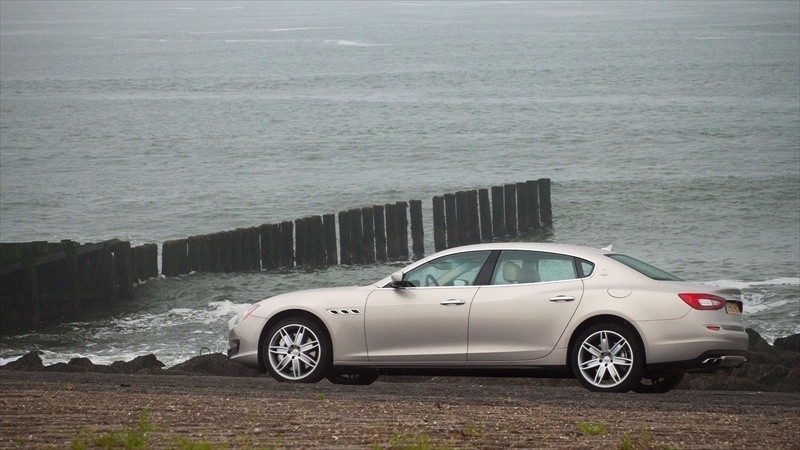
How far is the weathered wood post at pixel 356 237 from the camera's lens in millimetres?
29109

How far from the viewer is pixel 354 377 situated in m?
12.1

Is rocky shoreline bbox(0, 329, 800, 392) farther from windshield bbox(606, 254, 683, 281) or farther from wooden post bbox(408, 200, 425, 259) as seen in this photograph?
wooden post bbox(408, 200, 425, 259)

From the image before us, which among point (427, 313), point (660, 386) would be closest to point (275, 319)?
point (427, 313)

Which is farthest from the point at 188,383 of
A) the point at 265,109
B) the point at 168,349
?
the point at 265,109

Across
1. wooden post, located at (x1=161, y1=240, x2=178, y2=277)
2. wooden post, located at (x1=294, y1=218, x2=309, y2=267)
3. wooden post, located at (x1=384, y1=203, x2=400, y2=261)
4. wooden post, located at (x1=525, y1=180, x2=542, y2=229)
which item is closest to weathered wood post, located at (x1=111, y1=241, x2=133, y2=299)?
wooden post, located at (x1=161, y1=240, x2=178, y2=277)

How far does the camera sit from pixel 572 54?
120250 mm

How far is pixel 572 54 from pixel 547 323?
366 ft

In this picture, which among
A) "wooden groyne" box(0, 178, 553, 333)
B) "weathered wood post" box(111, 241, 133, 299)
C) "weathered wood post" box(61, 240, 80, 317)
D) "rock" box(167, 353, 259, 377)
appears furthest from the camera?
"weathered wood post" box(111, 241, 133, 299)

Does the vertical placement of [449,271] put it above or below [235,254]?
below

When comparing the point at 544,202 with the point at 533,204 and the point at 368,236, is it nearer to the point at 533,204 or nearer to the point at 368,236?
the point at 533,204

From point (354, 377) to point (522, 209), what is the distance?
2251 cm

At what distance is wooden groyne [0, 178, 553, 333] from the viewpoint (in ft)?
73.8

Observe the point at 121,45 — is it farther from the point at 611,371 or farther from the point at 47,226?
the point at 611,371

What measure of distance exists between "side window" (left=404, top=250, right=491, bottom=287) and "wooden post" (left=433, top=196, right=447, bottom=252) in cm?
1957
